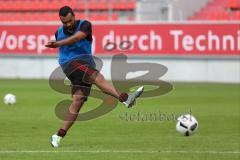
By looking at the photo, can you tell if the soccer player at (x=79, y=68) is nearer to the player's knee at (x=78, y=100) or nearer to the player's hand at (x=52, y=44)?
the player's knee at (x=78, y=100)

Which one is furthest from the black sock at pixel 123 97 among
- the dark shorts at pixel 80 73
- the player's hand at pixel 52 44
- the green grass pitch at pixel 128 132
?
the player's hand at pixel 52 44

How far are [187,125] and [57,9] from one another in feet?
81.4

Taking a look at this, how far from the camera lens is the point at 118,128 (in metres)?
15.7

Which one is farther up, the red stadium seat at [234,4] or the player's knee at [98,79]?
the player's knee at [98,79]

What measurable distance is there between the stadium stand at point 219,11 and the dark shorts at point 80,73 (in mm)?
20737

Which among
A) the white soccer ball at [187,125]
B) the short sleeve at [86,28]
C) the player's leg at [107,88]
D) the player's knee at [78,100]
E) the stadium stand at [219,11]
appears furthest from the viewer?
the stadium stand at [219,11]

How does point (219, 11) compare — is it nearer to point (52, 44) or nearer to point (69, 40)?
point (69, 40)

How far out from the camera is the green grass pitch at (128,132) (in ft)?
38.1

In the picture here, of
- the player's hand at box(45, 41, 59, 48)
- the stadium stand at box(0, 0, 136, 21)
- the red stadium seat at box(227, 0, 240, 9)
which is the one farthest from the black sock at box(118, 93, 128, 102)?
the red stadium seat at box(227, 0, 240, 9)

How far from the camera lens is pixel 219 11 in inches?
1373

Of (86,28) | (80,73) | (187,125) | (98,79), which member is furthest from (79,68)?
(187,125)

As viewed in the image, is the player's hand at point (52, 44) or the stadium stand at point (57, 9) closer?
the player's hand at point (52, 44)

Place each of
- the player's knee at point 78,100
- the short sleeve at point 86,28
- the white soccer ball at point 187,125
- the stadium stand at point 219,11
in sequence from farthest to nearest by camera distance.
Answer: the stadium stand at point 219,11, the white soccer ball at point 187,125, the player's knee at point 78,100, the short sleeve at point 86,28

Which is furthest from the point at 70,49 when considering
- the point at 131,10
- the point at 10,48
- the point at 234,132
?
the point at 131,10
